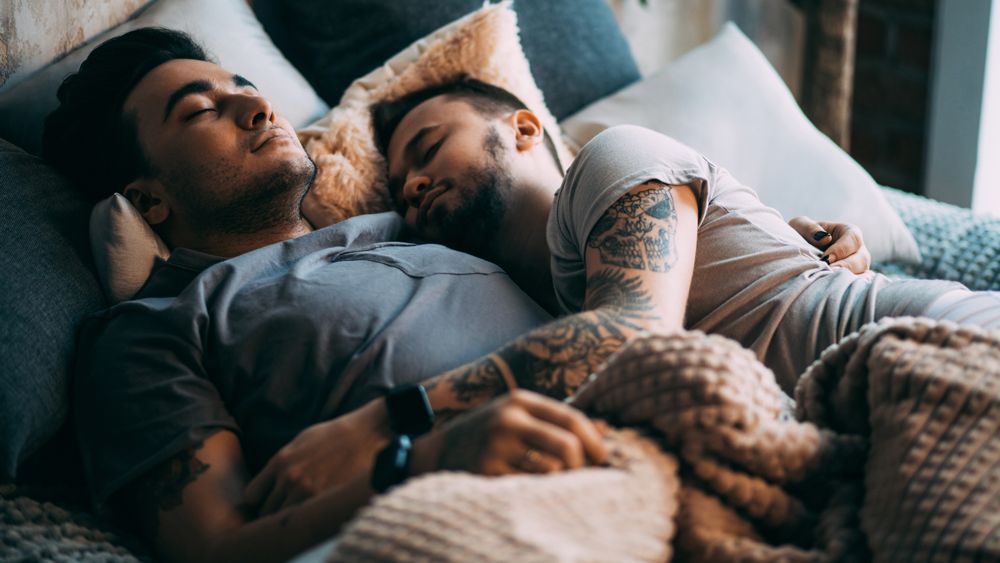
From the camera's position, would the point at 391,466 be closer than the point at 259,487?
Yes

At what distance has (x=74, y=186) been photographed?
1421 mm

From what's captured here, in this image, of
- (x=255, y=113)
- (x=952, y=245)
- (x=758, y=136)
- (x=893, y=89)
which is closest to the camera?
(x=255, y=113)

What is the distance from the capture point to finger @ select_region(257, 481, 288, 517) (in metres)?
1.01

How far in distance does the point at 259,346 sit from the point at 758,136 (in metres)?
1.18

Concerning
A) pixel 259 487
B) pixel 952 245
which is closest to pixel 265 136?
pixel 259 487

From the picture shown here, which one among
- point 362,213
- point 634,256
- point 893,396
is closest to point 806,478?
point 893,396

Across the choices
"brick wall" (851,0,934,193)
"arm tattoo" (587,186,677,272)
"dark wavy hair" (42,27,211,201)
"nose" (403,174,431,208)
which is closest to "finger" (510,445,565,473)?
"arm tattoo" (587,186,677,272)

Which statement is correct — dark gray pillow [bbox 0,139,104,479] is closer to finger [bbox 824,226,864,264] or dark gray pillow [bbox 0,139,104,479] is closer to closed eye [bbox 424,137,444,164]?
closed eye [bbox 424,137,444,164]

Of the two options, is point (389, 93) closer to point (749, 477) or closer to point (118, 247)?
point (118, 247)

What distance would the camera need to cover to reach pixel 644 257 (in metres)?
1.16

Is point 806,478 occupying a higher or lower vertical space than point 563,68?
lower

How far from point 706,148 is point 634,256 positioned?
782 mm

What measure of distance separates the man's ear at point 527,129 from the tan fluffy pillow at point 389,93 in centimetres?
8

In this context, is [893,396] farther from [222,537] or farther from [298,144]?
[298,144]
